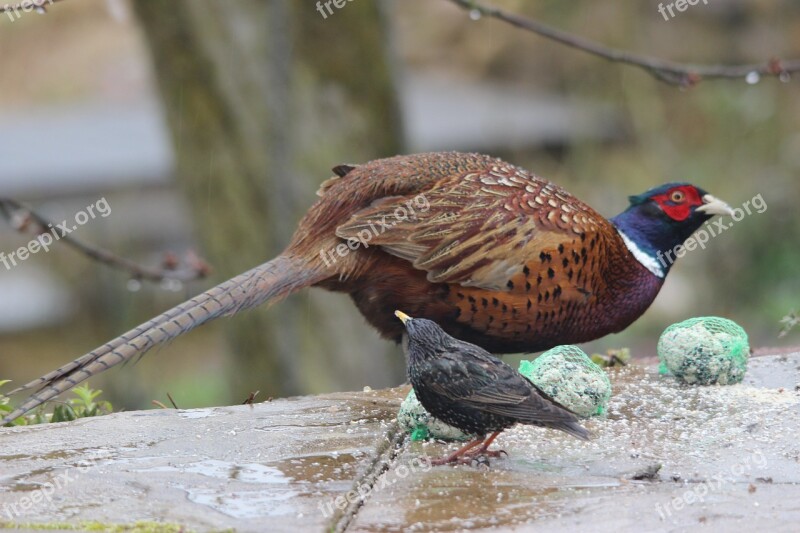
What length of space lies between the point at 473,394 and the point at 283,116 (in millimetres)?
3582

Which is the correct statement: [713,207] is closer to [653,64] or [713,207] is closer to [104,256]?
[653,64]

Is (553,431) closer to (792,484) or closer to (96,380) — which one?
(792,484)

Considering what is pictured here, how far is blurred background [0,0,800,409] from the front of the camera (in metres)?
6.70

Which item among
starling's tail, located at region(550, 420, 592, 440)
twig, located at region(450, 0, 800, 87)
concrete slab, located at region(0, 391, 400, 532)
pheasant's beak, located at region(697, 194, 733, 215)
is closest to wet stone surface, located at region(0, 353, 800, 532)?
concrete slab, located at region(0, 391, 400, 532)

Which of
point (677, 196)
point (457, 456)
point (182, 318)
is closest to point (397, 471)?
point (457, 456)

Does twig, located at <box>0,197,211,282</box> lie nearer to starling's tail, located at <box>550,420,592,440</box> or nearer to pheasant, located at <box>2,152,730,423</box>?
pheasant, located at <box>2,152,730,423</box>

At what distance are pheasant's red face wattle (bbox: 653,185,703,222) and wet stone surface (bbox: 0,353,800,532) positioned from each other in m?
0.95

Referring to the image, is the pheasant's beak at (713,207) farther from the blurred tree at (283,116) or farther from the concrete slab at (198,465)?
the blurred tree at (283,116)

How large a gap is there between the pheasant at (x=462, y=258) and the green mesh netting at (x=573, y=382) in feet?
1.67

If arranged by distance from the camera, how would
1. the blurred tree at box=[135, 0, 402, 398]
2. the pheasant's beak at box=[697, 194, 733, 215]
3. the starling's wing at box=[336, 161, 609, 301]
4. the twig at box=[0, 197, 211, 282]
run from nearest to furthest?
the starling's wing at box=[336, 161, 609, 301] < the pheasant's beak at box=[697, 194, 733, 215] < the twig at box=[0, 197, 211, 282] < the blurred tree at box=[135, 0, 402, 398]

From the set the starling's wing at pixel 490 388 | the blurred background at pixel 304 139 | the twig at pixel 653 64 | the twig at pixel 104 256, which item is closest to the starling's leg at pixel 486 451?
the starling's wing at pixel 490 388

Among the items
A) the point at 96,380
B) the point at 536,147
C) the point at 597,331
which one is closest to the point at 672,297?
the point at 536,147

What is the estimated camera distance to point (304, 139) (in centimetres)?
670

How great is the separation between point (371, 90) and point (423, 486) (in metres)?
3.84
